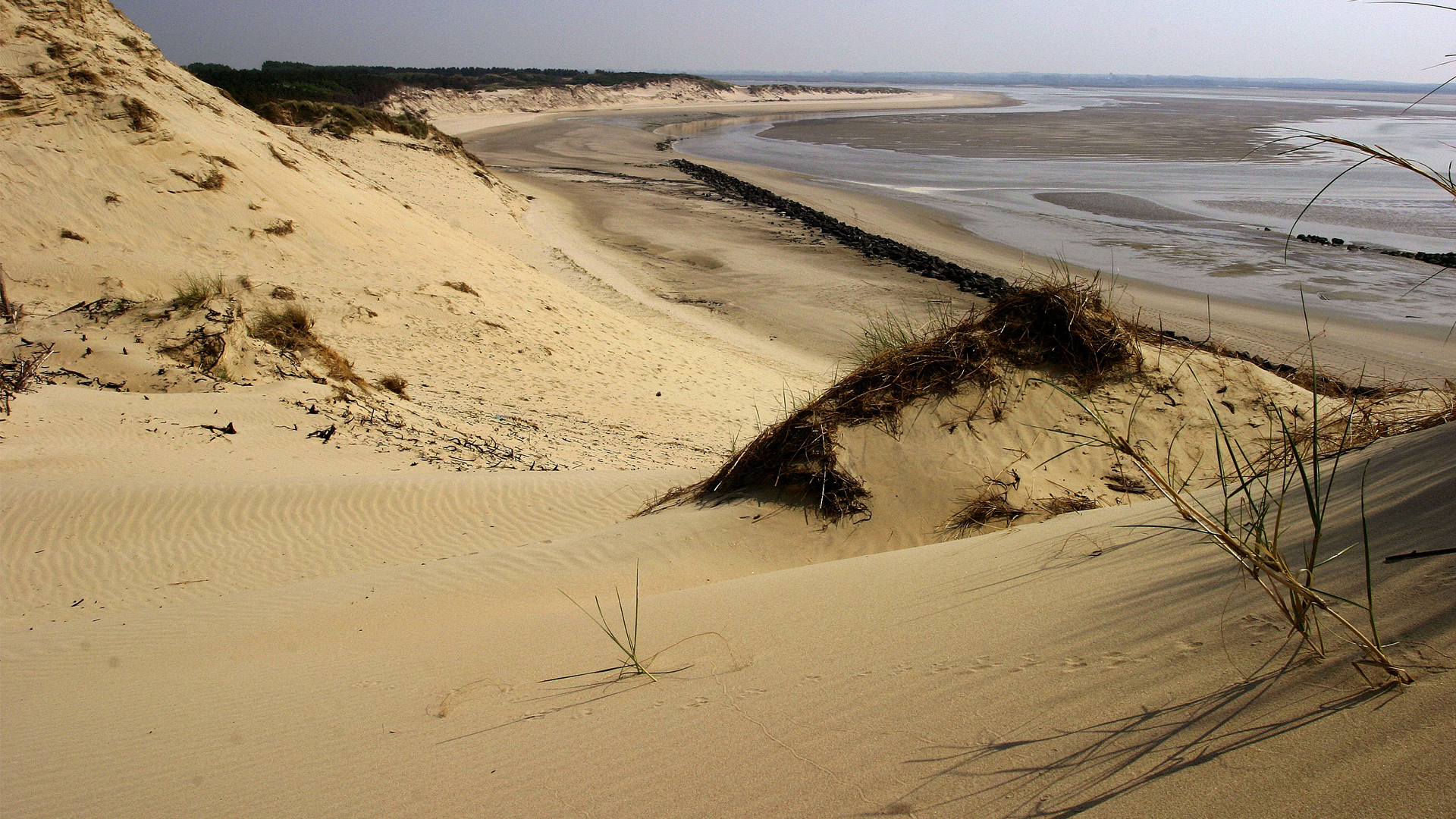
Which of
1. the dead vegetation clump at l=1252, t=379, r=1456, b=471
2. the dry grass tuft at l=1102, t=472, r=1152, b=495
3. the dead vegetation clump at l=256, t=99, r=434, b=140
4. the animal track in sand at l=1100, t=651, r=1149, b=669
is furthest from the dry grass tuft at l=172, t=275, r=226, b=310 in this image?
the dead vegetation clump at l=256, t=99, r=434, b=140

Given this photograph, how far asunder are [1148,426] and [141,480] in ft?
23.3

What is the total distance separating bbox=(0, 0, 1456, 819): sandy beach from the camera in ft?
5.98

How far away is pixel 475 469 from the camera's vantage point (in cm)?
686

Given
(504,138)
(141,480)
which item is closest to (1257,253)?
(141,480)

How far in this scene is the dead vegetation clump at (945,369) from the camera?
490 centimetres

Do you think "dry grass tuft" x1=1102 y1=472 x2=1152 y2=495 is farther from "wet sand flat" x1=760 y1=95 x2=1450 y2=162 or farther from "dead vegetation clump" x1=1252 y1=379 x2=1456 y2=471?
"wet sand flat" x1=760 y1=95 x2=1450 y2=162

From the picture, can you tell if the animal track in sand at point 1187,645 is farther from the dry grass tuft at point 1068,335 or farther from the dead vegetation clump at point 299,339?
the dead vegetation clump at point 299,339

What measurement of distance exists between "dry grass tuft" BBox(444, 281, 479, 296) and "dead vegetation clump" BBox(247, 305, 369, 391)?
3559mm

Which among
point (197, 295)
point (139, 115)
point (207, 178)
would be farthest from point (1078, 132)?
point (197, 295)

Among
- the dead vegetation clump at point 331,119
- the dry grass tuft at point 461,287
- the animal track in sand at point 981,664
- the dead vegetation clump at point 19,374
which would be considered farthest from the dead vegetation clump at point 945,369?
the dead vegetation clump at point 331,119

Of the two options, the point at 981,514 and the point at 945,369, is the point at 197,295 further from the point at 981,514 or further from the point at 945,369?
the point at 981,514

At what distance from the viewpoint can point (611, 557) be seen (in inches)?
175

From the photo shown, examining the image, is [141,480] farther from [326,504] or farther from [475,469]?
[475,469]

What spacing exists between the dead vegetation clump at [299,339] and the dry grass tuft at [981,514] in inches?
253
